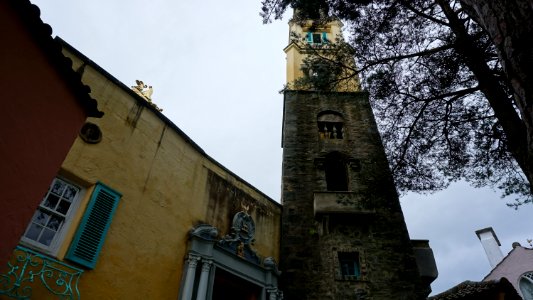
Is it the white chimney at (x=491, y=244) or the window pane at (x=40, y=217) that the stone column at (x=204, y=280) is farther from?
the white chimney at (x=491, y=244)

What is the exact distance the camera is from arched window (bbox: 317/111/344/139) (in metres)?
15.2

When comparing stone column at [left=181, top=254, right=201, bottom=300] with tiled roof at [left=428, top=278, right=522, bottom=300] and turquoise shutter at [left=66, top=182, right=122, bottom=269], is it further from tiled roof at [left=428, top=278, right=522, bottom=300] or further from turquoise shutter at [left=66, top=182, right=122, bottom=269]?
tiled roof at [left=428, top=278, right=522, bottom=300]

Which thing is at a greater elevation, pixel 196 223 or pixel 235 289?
pixel 196 223

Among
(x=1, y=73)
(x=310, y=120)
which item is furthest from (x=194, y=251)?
(x=310, y=120)

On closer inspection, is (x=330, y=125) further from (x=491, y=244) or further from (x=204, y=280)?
(x=491, y=244)

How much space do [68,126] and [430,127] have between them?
27.4 ft

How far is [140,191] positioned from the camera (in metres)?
7.65

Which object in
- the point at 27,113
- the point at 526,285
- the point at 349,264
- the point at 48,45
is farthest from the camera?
the point at 526,285

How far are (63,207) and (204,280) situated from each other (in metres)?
3.36

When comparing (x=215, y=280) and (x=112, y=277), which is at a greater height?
(x=215, y=280)

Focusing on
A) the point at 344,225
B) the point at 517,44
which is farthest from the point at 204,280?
the point at 517,44

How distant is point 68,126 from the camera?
4184mm

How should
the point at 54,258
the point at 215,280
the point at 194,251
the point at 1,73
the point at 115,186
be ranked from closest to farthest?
the point at 1,73, the point at 54,258, the point at 115,186, the point at 194,251, the point at 215,280

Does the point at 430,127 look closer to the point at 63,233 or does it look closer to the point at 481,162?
the point at 481,162
